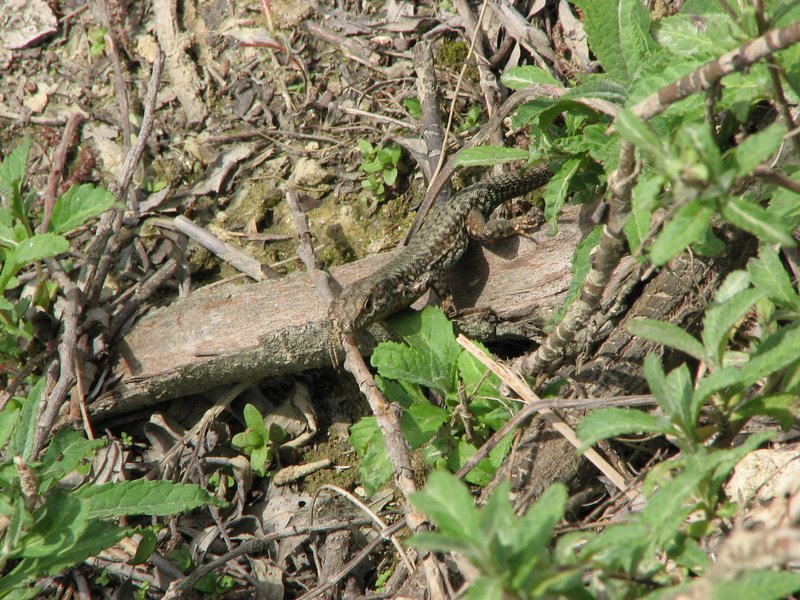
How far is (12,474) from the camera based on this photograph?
320 cm

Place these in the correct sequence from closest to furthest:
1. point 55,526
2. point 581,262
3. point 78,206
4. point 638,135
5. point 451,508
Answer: point 451,508, point 638,135, point 55,526, point 581,262, point 78,206

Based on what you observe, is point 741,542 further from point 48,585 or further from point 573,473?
point 48,585

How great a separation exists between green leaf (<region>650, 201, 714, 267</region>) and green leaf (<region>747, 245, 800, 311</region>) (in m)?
0.62

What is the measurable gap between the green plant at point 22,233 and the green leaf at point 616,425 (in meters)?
3.19

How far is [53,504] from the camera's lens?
10.0 ft

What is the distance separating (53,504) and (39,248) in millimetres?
1711

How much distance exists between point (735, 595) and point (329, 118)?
4970mm

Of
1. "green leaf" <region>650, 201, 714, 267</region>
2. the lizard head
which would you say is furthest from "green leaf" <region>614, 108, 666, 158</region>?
the lizard head

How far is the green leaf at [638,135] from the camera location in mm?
1893

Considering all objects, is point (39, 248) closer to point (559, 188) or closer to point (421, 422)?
point (421, 422)

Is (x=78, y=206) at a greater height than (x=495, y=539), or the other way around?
(x=495, y=539)

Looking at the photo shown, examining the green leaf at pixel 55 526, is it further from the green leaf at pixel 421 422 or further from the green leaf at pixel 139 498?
the green leaf at pixel 421 422

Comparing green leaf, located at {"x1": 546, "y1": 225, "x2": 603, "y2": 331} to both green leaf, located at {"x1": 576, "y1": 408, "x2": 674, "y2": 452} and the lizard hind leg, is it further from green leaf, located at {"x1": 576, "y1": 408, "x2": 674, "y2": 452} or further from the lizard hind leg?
green leaf, located at {"x1": 576, "y1": 408, "x2": 674, "y2": 452}

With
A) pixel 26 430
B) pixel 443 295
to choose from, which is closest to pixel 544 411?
pixel 443 295
